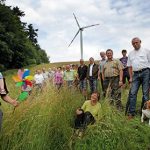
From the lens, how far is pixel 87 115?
6828 millimetres

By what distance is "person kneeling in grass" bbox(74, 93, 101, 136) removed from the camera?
21.6 feet

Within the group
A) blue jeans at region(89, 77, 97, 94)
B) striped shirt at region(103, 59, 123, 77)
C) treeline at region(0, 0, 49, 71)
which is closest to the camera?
striped shirt at region(103, 59, 123, 77)

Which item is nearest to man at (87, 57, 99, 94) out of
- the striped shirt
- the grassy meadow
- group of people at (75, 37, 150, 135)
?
group of people at (75, 37, 150, 135)

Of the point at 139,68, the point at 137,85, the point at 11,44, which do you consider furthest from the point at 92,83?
the point at 11,44

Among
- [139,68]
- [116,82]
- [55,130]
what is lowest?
[55,130]

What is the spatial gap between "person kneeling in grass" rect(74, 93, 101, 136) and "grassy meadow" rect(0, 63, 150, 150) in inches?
7.0

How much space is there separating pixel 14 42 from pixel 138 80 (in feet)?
127

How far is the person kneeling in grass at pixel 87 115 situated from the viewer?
6.59 meters

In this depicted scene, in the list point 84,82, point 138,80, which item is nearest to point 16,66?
point 84,82

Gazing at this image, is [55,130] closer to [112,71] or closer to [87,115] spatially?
[87,115]

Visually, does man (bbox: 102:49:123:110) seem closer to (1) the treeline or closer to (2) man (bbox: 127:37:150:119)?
(2) man (bbox: 127:37:150:119)

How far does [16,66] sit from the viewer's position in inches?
1907

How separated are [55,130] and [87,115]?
2.52 ft

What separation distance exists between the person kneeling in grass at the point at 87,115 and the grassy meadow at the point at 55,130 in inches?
7.0
